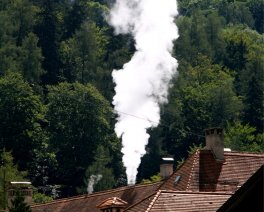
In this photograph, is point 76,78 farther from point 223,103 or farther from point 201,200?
point 201,200

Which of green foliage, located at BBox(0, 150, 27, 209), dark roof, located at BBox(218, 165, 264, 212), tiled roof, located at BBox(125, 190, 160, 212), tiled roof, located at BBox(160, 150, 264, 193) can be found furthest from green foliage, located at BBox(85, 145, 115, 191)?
dark roof, located at BBox(218, 165, 264, 212)

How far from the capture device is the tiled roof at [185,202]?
159 feet

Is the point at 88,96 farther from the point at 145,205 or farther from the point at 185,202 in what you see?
the point at 185,202

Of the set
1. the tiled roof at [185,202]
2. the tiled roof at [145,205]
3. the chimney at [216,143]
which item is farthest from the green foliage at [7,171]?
the tiled roof at [185,202]

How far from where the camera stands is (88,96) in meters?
160

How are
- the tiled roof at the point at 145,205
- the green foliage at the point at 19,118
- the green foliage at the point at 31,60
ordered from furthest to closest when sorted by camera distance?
the green foliage at the point at 31,60
the green foliage at the point at 19,118
the tiled roof at the point at 145,205

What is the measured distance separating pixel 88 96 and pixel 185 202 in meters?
111

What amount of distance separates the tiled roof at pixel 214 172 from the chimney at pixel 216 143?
207 millimetres

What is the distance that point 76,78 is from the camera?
17925cm

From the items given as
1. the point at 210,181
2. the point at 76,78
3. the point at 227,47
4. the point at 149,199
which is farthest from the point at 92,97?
the point at 149,199

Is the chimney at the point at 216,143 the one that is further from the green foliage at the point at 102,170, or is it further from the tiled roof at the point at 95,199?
the green foliage at the point at 102,170

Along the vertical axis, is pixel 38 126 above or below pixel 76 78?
below

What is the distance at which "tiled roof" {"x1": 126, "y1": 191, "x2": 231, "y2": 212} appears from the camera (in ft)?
159

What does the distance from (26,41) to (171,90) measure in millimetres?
21813
